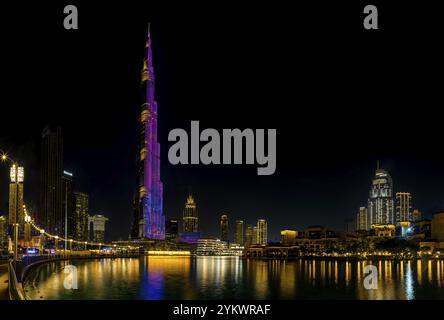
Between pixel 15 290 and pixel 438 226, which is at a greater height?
pixel 15 290

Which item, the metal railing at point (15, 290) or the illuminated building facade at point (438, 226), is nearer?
the metal railing at point (15, 290)

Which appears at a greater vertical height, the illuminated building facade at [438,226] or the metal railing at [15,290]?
the metal railing at [15,290]

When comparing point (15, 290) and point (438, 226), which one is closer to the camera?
point (15, 290)

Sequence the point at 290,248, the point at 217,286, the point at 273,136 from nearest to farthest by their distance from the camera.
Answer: the point at 273,136
the point at 217,286
the point at 290,248

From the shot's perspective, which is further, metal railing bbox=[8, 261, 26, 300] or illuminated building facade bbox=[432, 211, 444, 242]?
illuminated building facade bbox=[432, 211, 444, 242]

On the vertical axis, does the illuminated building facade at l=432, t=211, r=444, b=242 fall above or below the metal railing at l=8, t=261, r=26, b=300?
below
